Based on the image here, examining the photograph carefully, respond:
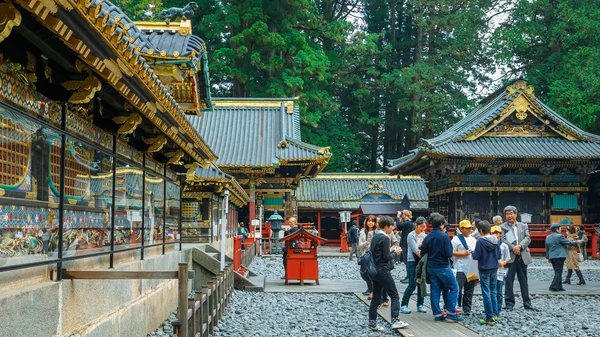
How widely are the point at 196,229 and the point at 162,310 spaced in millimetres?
7688

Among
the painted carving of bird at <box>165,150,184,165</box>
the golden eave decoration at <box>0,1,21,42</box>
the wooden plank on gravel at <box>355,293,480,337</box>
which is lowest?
the wooden plank on gravel at <box>355,293,480,337</box>

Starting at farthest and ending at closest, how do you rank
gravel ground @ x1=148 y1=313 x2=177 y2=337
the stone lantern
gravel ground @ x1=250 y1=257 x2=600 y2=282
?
the stone lantern
gravel ground @ x1=250 y1=257 x2=600 y2=282
gravel ground @ x1=148 y1=313 x2=177 y2=337

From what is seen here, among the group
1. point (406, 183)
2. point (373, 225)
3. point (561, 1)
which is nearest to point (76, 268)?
point (373, 225)

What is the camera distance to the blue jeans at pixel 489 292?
32.5 feet

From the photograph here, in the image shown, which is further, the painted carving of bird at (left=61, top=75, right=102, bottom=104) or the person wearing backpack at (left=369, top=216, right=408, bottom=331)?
the person wearing backpack at (left=369, top=216, right=408, bottom=331)

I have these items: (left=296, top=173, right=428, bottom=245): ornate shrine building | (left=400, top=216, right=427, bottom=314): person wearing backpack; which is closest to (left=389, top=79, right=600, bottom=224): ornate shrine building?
(left=296, top=173, right=428, bottom=245): ornate shrine building

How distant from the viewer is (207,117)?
3612 cm

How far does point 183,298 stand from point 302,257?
31.5 feet

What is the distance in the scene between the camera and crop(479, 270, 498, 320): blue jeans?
32.5ft

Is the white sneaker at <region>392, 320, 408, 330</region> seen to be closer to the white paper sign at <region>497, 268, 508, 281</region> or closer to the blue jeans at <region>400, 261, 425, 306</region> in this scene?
the blue jeans at <region>400, 261, 425, 306</region>

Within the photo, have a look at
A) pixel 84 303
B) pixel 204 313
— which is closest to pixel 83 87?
pixel 84 303

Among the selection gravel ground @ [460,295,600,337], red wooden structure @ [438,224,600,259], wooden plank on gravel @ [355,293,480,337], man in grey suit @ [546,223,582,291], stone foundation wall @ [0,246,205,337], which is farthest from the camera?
red wooden structure @ [438,224,600,259]

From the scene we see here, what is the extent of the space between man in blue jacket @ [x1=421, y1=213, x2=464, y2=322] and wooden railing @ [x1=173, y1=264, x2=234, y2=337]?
328 cm

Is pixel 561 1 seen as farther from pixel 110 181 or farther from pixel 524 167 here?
pixel 110 181
